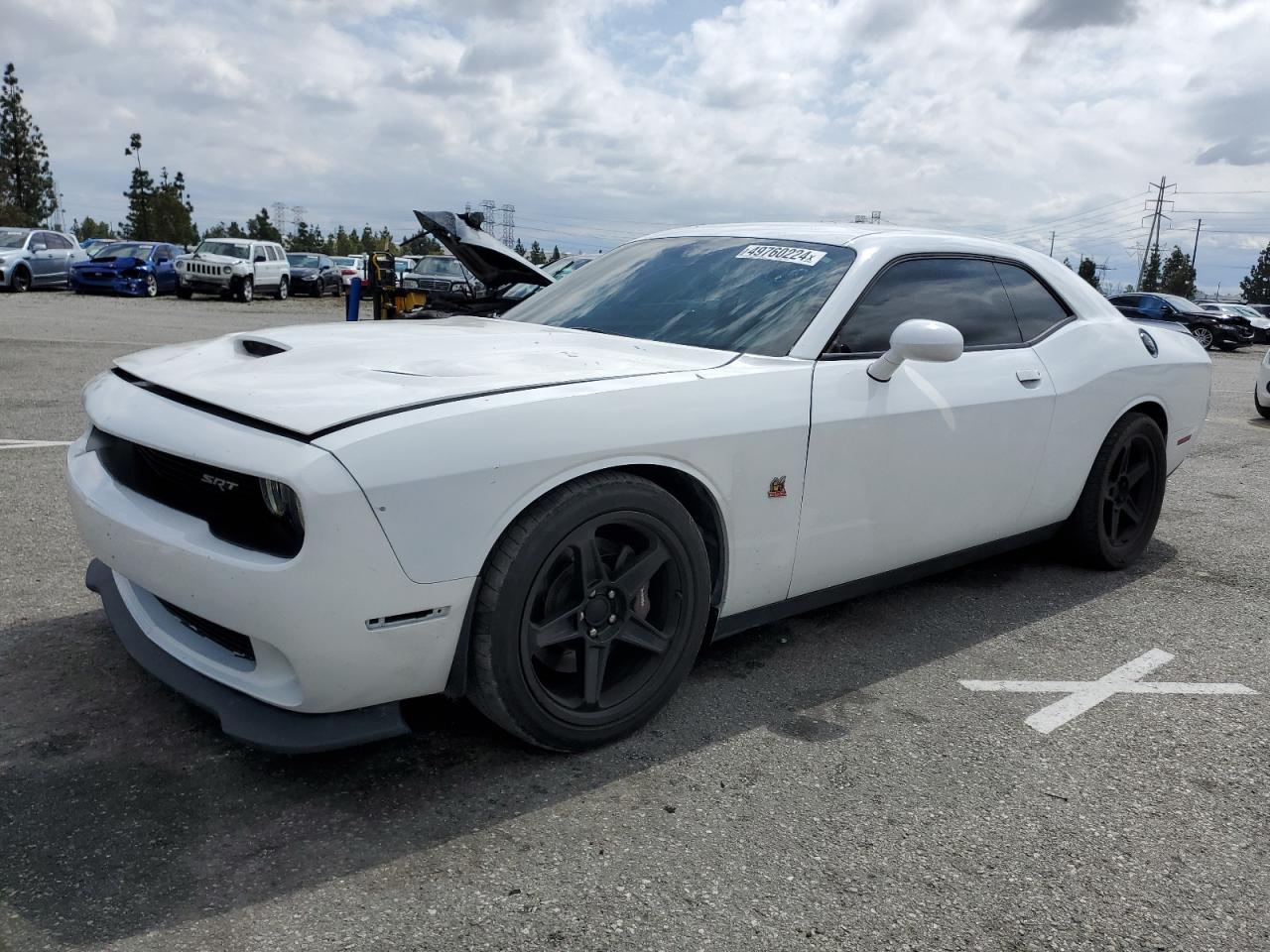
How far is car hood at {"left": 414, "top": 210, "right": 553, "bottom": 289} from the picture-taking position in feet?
24.5

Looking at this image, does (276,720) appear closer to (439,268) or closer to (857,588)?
(857,588)

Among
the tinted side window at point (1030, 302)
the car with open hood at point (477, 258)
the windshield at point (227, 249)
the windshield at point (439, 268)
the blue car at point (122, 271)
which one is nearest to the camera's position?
the tinted side window at point (1030, 302)

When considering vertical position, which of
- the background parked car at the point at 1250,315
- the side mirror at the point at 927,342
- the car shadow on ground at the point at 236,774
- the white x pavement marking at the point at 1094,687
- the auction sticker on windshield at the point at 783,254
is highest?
the background parked car at the point at 1250,315

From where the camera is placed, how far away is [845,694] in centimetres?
305

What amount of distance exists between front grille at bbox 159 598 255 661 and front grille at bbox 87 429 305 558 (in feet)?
0.73

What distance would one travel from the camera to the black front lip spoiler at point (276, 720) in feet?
7.13

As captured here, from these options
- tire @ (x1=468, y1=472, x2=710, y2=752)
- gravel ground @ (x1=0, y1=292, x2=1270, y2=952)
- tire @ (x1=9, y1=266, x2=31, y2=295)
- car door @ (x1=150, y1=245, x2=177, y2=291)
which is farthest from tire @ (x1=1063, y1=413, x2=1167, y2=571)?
car door @ (x1=150, y1=245, x2=177, y2=291)

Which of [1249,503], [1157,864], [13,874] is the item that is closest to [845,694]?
[1157,864]

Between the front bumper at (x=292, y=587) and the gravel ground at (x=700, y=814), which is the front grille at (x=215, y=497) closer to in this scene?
the front bumper at (x=292, y=587)

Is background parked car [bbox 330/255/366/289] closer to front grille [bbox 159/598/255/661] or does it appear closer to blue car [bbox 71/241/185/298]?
blue car [bbox 71/241/185/298]

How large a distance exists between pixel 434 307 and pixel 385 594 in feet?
22.2

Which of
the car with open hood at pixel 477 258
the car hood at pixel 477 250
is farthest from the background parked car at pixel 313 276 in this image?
the car hood at pixel 477 250

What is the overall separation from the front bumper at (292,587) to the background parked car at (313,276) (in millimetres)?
28481

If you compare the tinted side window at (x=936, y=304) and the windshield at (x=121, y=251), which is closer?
the tinted side window at (x=936, y=304)
